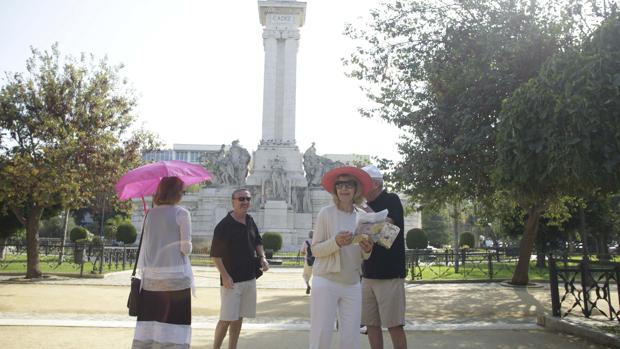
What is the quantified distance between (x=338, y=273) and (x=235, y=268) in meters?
1.81

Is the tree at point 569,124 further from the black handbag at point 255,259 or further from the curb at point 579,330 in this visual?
the black handbag at point 255,259

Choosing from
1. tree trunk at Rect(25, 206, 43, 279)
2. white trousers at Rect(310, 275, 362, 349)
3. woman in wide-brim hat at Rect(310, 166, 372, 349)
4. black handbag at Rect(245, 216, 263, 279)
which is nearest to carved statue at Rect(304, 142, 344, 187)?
tree trunk at Rect(25, 206, 43, 279)

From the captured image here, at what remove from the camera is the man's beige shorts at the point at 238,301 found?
5777 millimetres

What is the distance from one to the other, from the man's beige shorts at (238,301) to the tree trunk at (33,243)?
13.8 m

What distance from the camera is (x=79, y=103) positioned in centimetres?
1681

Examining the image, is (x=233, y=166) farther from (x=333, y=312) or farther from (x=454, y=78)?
(x=333, y=312)

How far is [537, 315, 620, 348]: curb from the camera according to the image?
22.4 feet

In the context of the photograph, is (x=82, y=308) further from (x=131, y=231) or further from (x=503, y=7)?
(x=131, y=231)

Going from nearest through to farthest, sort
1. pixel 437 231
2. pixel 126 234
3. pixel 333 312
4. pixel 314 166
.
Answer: pixel 333 312
pixel 126 234
pixel 314 166
pixel 437 231

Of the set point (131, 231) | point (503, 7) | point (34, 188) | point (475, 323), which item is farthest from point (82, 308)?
point (131, 231)

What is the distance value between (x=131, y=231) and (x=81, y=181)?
22.3 metres

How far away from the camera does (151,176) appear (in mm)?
5137

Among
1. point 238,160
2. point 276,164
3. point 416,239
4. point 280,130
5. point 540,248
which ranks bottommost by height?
point 540,248

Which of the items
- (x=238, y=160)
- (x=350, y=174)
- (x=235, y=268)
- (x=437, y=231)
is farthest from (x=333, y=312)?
(x=437, y=231)
